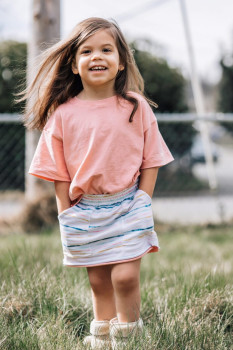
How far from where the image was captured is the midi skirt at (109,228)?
218cm

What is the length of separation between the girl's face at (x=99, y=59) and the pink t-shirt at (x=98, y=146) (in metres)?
0.10

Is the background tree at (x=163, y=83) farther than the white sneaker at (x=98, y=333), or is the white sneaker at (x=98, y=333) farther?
the background tree at (x=163, y=83)

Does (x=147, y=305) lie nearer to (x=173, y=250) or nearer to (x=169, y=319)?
(x=169, y=319)

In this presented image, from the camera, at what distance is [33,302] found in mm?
2555

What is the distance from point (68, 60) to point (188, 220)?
4063mm

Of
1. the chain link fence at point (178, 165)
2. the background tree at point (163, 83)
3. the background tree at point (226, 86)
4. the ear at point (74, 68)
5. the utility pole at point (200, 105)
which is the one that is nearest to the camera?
the ear at point (74, 68)

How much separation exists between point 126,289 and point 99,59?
0.98 m

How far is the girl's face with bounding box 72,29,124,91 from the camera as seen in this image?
2.25m

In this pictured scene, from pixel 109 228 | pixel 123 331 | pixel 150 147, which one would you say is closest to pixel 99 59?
pixel 150 147

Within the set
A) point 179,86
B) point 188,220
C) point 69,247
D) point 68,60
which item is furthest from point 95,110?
point 179,86

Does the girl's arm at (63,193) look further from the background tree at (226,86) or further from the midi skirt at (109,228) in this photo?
the background tree at (226,86)

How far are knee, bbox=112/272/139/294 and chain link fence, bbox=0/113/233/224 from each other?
13.8 ft

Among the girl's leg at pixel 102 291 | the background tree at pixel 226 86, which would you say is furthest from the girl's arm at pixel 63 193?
the background tree at pixel 226 86

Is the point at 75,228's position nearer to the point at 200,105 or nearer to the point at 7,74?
the point at 200,105
